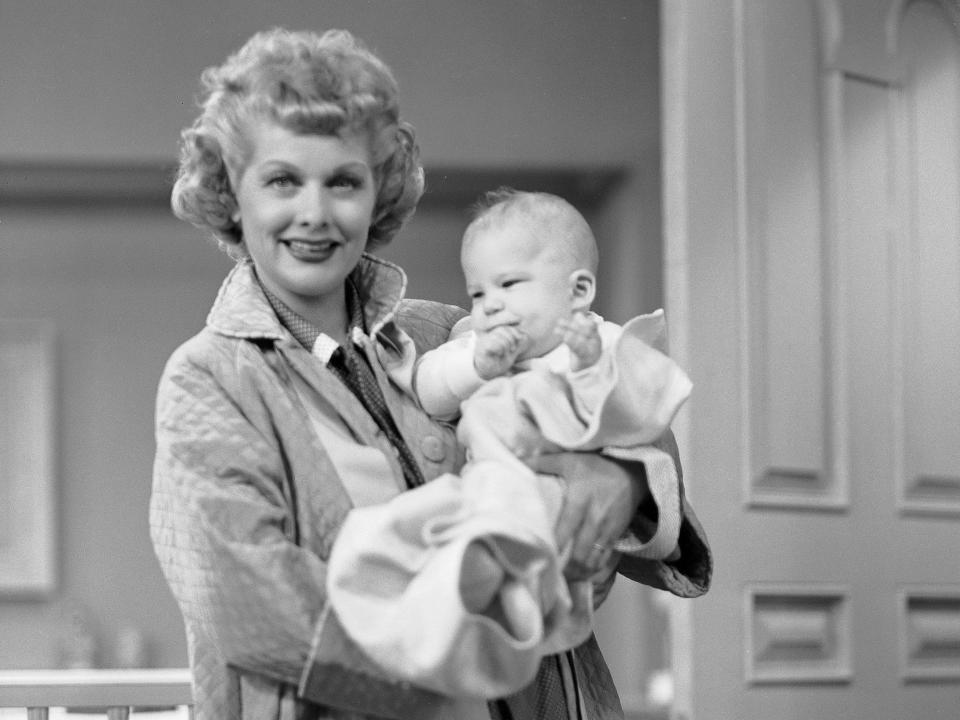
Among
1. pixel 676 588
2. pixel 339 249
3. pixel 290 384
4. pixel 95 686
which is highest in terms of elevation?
pixel 339 249

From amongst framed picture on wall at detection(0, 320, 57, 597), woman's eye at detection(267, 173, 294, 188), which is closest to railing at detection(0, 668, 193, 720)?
woman's eye at detection(267, 173, 294, 188)

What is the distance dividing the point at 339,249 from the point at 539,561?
0.39m

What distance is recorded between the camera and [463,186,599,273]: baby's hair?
1.40 m

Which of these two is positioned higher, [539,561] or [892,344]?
[892,344]

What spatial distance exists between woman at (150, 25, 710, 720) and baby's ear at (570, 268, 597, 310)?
17 centimetres

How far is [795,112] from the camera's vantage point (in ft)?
8.56

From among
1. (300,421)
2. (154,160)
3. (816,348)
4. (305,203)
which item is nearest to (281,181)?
(305,203)

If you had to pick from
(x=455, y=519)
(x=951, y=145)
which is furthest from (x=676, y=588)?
(x=951, y=145)

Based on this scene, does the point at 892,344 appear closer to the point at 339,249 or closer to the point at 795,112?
the point at 795,112

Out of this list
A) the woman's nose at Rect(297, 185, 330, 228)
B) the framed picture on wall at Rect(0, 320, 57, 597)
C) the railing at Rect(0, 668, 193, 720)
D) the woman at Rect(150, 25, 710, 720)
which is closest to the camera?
the woman at Rect(150, 25, 710, 720)

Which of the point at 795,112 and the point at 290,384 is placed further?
the point at 795,112

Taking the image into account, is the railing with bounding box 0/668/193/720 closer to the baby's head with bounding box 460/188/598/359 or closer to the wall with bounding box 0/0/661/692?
the baby's head with bounding box 460/188/598/359

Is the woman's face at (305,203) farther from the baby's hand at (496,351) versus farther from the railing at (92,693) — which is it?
the railing at (92,693)

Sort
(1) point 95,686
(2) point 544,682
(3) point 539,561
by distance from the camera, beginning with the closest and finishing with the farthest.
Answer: (3) point 539,561 < (2) point 544,682 < (1) point 95,686
